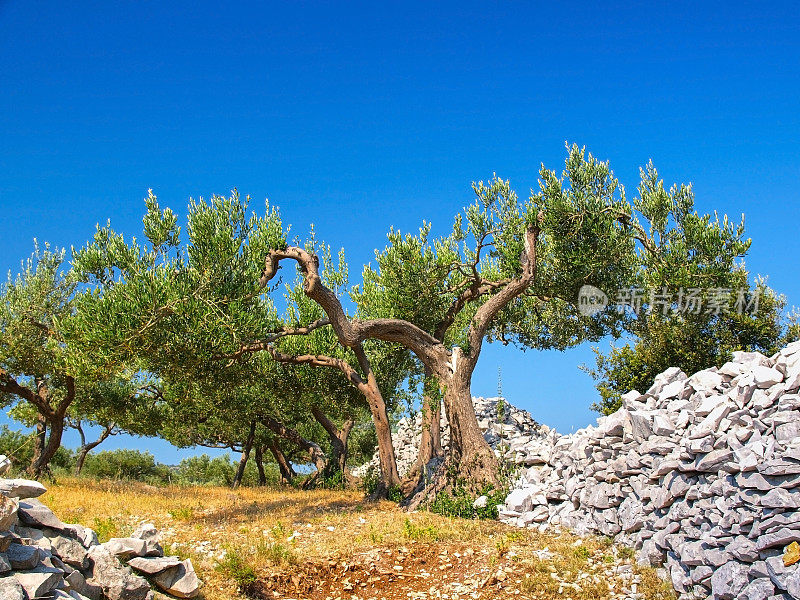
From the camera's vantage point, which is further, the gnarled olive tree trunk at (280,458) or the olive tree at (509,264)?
the gnarled olive tree trunk at (280,458)

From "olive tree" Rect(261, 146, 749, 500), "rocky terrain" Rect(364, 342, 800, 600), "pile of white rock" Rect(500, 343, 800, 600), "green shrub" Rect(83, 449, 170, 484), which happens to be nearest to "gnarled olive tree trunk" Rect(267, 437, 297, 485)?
"green shrub" Rect(83, 449, 170, 484)

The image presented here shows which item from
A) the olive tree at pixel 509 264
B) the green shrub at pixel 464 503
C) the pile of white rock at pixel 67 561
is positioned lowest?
the pile of white rock at pixel 67 561

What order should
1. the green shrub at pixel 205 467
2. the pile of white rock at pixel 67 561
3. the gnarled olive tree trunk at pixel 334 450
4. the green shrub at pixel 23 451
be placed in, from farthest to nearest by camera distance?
the green shrub at pixel 205 467 < the green shrub at pixel 23 451 < the gnarled olive tree trunk at pixel 334 450 < the pile of white rock at pixel 67 561

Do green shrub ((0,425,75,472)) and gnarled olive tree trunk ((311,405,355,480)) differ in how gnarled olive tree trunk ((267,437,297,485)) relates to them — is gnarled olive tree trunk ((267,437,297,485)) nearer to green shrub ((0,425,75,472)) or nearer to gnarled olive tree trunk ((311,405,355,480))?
gnarled olive tree trunk ((311,405,355,480))

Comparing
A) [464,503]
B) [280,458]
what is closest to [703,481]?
[464,503]

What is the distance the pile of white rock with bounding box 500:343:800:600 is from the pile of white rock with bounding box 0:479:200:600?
8.19m

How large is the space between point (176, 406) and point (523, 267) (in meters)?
18.3

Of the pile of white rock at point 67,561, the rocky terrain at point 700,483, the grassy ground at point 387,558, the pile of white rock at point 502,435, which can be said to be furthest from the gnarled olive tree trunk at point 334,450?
the pile of white rock at point 67,561

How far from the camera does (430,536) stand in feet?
43.2

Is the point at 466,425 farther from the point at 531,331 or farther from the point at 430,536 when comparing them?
the point at 531,331

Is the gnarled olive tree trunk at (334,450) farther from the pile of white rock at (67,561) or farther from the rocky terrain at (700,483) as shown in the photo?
the pile of white rock at (67,561)

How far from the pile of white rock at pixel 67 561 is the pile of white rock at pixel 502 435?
1055cm

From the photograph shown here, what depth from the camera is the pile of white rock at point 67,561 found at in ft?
24.1

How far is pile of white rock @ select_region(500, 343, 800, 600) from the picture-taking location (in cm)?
909
